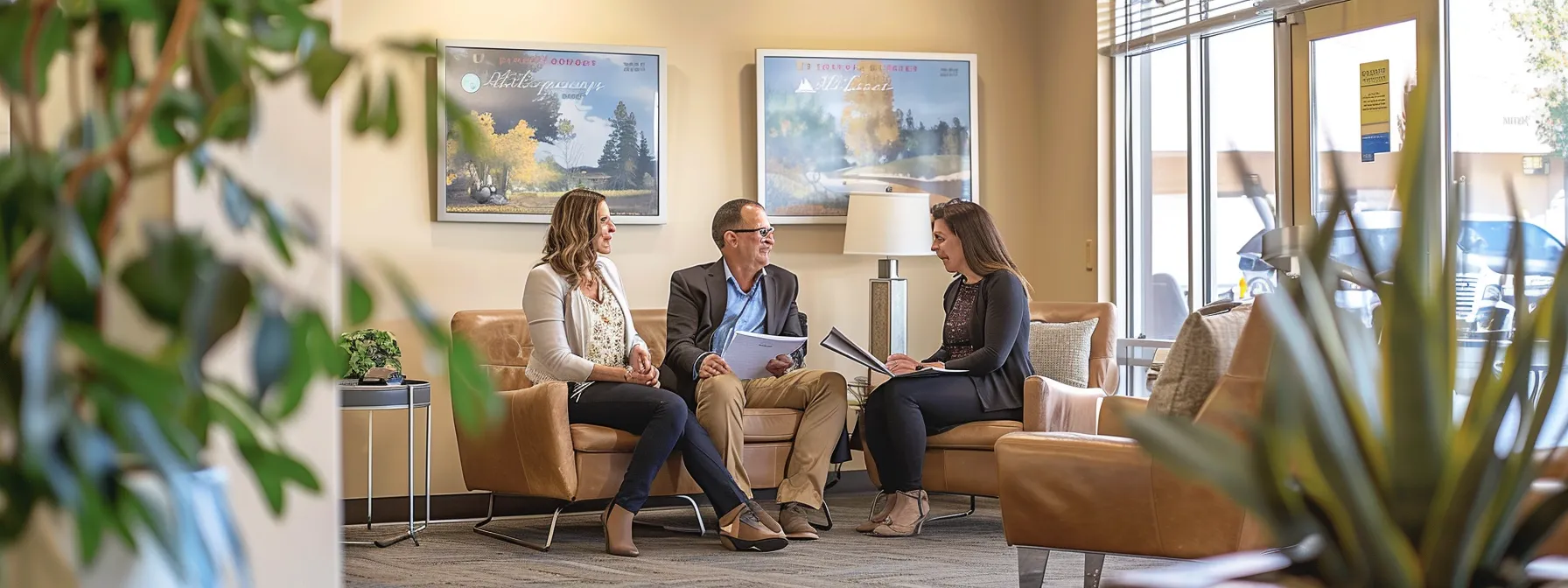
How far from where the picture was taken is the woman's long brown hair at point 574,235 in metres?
4.64

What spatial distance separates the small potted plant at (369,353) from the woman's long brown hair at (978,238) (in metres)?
2.06

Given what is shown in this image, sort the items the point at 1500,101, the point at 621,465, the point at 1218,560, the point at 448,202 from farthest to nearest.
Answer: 1. the point at 448,202
2. the point at 621,465
3. the point at 1500,101
4. the point at 1218,560

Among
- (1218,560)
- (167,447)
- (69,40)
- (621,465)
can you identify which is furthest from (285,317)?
(621,465)

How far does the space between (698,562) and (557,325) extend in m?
0.93

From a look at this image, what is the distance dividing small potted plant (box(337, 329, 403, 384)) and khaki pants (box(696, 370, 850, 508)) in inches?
41.9

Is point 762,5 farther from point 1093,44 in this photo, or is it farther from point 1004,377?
point 1004,377

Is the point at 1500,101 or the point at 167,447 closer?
the point at 167,447

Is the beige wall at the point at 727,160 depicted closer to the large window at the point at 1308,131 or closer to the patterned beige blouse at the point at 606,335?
the large window at the point at 1308,131

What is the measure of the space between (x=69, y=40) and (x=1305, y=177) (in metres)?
4.58

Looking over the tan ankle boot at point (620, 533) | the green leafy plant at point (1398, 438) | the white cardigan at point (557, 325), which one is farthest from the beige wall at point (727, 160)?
the green leafy plant at point (1398, 438)

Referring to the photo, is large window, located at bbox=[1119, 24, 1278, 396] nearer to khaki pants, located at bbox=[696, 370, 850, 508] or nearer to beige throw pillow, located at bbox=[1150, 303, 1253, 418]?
khaki pants, located at bbox=[696, 370, 850, 508]

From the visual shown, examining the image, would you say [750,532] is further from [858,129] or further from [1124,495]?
[858,129]

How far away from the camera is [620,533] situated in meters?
4.43

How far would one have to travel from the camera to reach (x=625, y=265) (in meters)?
5.59
